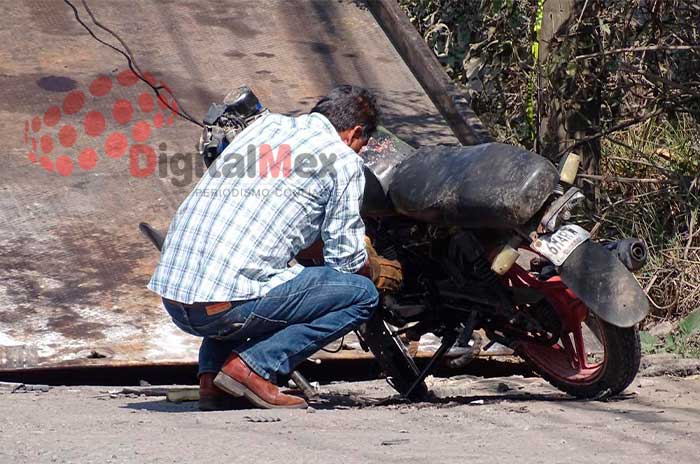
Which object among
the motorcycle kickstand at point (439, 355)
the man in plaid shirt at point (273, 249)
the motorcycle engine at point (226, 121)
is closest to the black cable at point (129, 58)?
the motorcycle engine at point (226, 121)

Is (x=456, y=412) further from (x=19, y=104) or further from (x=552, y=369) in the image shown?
(x=19, y=104)

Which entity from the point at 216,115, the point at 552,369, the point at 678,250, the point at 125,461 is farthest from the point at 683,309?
the point at 125,461

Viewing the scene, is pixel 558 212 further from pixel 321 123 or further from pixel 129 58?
pixel 129 58

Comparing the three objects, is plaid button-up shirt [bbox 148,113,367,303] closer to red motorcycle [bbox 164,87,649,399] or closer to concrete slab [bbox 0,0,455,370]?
red motorcycle [bbox 164,87,649,399]

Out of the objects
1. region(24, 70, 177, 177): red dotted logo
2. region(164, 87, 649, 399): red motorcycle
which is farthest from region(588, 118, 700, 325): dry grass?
region(24, 70, 177, 177): red dotted logo

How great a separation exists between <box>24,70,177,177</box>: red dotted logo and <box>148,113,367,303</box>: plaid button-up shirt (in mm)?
2080

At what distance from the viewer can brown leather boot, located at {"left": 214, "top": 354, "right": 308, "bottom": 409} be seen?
361cm

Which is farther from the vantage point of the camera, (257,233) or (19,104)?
(19,104)

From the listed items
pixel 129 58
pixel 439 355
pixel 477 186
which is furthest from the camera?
pixel 129 58

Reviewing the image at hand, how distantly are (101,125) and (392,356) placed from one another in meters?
2.64

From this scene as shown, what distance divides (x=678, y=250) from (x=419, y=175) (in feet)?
7.88

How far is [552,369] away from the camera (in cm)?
400

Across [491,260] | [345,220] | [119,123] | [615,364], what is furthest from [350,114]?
[119,123]

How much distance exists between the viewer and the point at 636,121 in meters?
6.05
